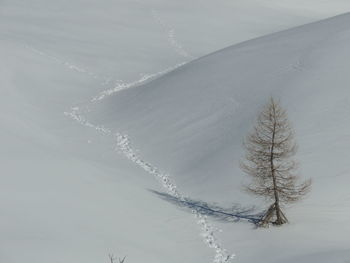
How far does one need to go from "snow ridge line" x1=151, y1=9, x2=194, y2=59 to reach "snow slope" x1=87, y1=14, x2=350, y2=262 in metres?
15.5

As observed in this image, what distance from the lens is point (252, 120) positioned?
40469 millimetres

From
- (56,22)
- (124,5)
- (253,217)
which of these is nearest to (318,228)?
(253,217)

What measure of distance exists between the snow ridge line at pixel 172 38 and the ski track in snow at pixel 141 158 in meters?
7.75

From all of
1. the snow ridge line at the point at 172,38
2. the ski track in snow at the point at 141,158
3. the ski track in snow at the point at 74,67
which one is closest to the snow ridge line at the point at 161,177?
the ski track in snow at the point at 141,158

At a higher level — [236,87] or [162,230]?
[236,87]

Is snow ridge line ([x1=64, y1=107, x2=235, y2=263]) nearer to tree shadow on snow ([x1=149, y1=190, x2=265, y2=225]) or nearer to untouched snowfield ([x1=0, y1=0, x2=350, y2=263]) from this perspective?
untouched snowfield ([x1=0, y1=0, x2=350, y2=263])

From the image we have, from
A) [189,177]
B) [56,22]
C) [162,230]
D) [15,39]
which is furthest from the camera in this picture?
[56,22]

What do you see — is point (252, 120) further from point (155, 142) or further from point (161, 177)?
point (161, 177)

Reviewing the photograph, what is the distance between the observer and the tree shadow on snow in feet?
103

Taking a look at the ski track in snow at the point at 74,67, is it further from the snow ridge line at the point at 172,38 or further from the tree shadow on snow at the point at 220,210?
the tree shadow on snow at the point at 220,210

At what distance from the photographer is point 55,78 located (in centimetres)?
5800

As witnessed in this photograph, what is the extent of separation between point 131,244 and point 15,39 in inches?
1787

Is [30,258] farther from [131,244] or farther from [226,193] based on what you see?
[226,193]

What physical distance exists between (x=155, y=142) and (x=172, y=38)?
3514cm
